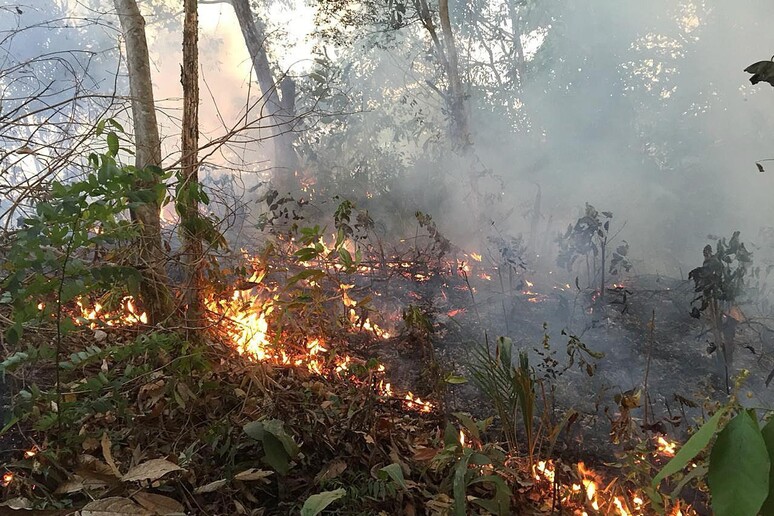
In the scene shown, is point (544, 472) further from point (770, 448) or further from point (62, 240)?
point (62, 240)

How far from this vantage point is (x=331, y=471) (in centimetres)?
182

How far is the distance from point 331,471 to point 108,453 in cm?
78

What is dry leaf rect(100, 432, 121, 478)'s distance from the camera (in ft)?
4.97

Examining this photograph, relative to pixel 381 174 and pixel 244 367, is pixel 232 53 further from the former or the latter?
pixel 244 367

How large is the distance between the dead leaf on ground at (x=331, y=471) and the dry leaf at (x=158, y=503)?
0.52 m

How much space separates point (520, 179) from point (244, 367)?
6.68 meters

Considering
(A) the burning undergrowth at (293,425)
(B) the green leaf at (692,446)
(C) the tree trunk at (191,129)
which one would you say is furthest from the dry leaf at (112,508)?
(C) the tree trunk at (191,129)

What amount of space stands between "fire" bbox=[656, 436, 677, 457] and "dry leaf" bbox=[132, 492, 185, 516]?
1881 millimetres

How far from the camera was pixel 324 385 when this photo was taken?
2.68 metres

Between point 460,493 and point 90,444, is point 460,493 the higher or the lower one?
the lower one

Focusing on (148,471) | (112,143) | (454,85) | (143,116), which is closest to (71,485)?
(148,471)

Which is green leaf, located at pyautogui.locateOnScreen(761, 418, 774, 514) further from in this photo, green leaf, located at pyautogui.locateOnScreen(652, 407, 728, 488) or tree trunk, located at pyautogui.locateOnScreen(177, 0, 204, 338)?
tree trunk, located at pyautogui.locateOnScreen(177, 0, 204, 338)

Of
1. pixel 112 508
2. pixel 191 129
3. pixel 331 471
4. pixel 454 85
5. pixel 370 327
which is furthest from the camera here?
pixel 454 85

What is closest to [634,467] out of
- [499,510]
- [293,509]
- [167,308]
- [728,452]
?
[499,510]
